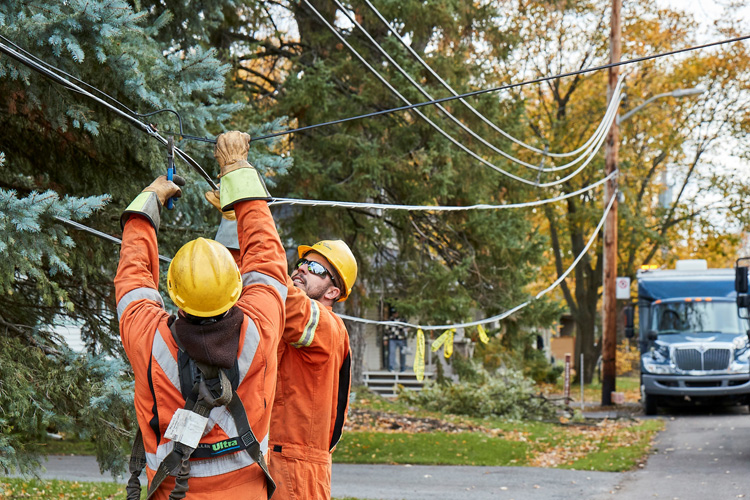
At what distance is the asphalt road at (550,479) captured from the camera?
1009 cm

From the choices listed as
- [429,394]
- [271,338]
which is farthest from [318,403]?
[429,394]

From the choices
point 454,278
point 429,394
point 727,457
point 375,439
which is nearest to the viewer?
point 727,457

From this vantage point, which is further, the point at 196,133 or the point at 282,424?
the point at 196,133

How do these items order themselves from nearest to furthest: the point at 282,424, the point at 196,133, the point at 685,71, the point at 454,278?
the point at 282,424 → the point at 196,133 → the point at 454,278 → the point at 685,71

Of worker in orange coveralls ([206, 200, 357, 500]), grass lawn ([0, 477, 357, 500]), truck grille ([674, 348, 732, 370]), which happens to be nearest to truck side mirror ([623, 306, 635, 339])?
truck grille ([674, 348, 732, 370])

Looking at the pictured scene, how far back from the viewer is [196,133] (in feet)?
24.0

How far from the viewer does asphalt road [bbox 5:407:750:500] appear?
33.1 ft

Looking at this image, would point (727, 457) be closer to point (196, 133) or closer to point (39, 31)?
point (196, 133)

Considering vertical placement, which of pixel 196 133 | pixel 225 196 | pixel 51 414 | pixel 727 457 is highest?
pixel 196 133

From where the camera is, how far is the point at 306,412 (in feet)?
13.6

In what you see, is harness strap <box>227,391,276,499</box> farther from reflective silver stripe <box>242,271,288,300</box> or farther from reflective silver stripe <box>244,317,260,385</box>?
reflective silver stripe <box>242,271,288,300</box>

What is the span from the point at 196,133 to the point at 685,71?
26479mm

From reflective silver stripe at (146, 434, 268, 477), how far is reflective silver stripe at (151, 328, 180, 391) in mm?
250

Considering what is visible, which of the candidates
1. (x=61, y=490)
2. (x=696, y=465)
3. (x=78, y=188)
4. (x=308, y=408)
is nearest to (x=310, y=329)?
(x=308, y=408)
